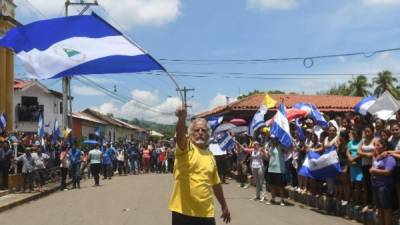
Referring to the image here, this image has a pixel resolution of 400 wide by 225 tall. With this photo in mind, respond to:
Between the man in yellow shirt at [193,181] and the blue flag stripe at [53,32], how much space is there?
281 cm

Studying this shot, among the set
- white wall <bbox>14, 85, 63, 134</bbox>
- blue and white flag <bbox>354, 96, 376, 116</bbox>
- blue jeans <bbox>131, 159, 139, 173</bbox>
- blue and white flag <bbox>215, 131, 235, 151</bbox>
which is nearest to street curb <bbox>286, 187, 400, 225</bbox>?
blue and white flag <bbox>354, 96, 376, 116</bbox>

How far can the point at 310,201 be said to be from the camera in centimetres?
1473

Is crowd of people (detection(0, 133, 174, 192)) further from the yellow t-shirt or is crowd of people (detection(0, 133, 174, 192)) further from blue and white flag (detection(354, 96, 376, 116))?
the yellow t-shirt

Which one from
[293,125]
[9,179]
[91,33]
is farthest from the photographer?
[9,179]

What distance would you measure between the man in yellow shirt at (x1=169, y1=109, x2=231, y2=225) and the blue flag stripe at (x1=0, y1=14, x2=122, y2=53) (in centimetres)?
281

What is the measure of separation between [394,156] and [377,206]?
1.03 m

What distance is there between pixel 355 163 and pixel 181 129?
23.3 feet

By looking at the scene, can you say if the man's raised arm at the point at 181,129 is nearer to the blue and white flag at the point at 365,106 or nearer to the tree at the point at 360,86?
the blue and white flag at the point at 365,106

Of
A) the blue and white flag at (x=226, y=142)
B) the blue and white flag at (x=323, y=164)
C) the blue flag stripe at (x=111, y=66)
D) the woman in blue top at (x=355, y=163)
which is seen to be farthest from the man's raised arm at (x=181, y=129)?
the blue and white flag at (x=226, y=142)

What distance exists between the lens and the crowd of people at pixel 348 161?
1013cm

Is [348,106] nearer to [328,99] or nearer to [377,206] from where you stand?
[328,99]

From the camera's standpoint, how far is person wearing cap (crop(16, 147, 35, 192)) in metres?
19.6

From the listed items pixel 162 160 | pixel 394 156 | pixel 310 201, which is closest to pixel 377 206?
pixel 394 156

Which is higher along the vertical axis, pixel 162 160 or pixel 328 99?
pixel 328 99
